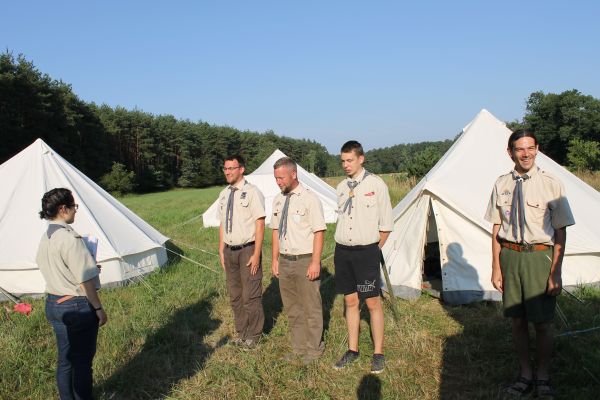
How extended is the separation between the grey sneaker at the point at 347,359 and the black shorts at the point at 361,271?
0.58 meters

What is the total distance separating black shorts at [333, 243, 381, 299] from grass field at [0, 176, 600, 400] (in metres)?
0.70

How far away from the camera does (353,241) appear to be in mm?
3584

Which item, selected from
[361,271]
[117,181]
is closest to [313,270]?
[361,271]

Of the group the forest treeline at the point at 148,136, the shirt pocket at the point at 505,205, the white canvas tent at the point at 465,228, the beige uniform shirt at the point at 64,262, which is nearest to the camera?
the beige uniform shirt at the point at 64,262

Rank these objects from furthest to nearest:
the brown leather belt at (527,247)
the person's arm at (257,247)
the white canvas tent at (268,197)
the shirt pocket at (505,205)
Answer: the white canvas tent at (268,197), the person's arm at (257,247), the shirt pocket at (505,205), the brown leather belt at (527,247)

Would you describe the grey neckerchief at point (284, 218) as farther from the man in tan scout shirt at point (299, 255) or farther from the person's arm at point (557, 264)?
the person's arm at point (557, 264)

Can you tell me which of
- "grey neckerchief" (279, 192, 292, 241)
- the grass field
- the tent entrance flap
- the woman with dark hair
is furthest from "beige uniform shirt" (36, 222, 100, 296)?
the tent entrance flap

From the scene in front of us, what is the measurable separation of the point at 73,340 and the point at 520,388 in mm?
3096

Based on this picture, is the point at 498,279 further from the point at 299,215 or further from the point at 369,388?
the point at 299,215

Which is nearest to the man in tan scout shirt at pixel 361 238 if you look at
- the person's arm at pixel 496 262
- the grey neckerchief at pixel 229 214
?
the person's arm at pixel 496 262

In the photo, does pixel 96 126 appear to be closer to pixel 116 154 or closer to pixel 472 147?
pixel 116 154

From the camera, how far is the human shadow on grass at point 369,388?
10.8 feet

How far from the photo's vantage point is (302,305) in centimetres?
399

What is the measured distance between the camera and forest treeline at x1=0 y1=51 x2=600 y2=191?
25000mm
